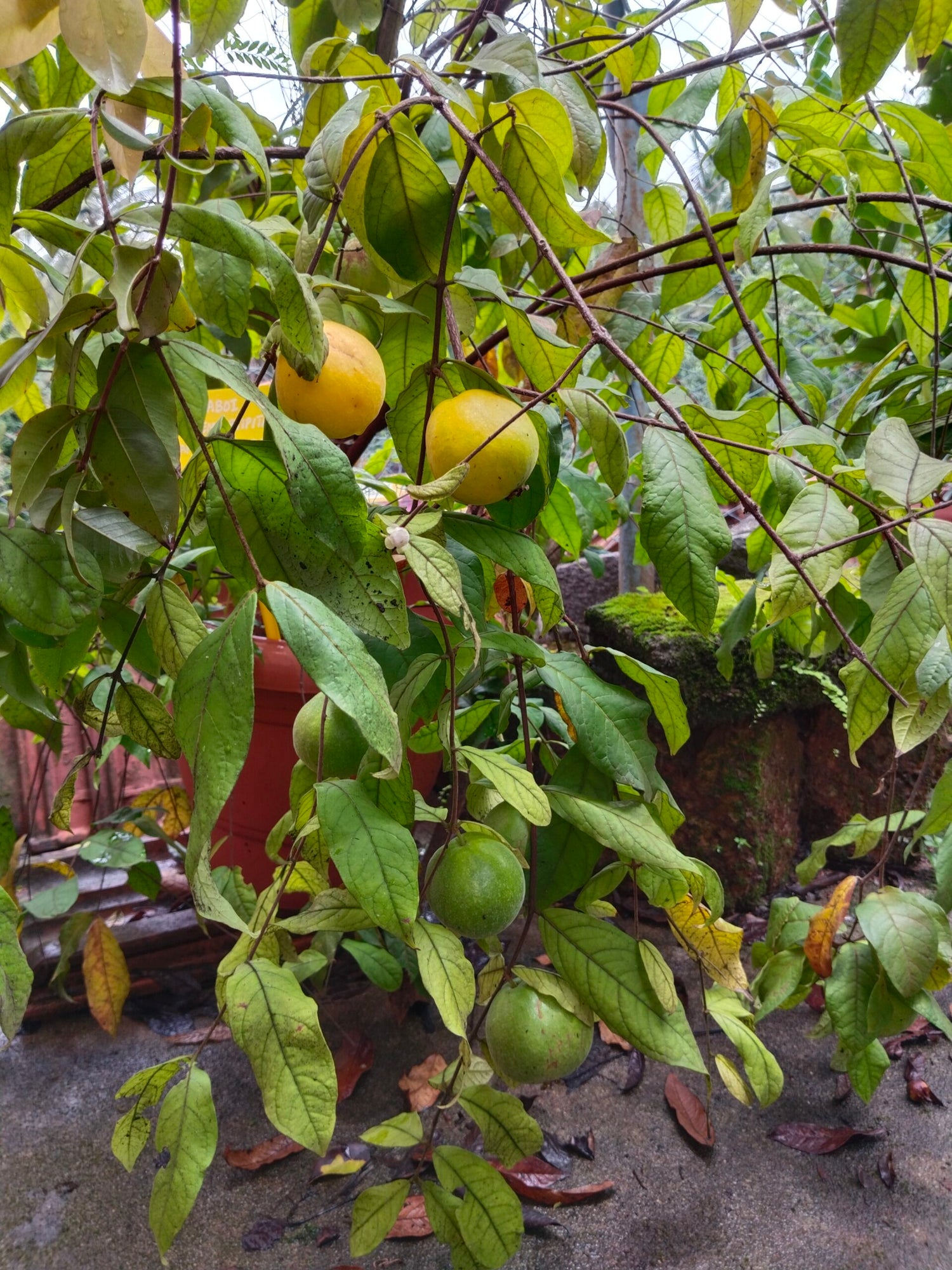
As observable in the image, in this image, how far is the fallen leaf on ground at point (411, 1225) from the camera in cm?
103

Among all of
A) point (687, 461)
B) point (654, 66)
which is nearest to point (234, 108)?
point (687, 461)

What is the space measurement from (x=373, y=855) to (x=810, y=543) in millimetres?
403

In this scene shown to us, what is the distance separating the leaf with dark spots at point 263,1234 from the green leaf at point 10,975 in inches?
30.0

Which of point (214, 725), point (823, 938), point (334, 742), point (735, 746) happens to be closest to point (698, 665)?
point (735, 746)

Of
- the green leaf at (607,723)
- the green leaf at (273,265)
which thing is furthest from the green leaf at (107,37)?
the green leaf at (607,723)

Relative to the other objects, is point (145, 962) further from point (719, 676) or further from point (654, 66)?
point (654, 66)

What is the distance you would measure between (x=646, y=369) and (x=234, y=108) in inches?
24.0

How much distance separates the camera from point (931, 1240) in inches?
40.7

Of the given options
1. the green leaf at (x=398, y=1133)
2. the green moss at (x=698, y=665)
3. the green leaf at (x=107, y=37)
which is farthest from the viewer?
the green moss at (x=698, y=665)

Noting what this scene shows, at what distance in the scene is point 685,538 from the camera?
573 mm

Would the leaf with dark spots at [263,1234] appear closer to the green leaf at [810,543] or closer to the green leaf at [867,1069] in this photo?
the green leaf at [867,1069]

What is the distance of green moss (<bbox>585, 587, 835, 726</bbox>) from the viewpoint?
5.48 ft

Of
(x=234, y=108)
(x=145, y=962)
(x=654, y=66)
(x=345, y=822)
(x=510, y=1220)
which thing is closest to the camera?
(x=345, y=822)

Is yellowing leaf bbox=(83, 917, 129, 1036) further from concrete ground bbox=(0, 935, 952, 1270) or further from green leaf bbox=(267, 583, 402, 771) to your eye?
green leaf bbox=(267, 583, 402, 771)
